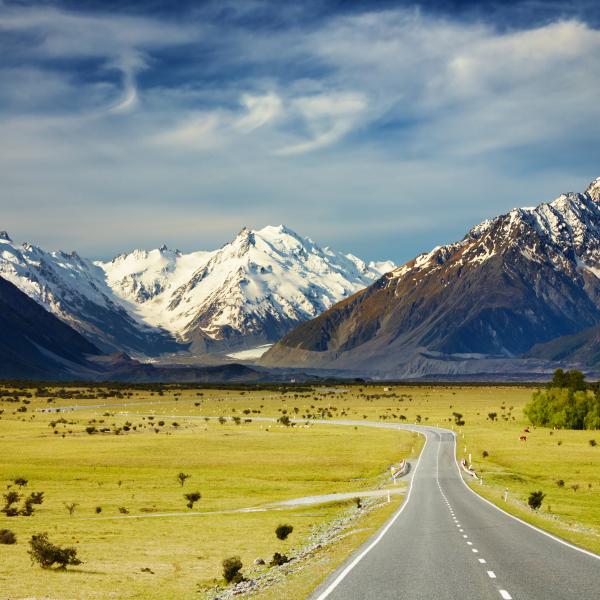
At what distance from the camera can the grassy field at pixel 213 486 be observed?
115 ft

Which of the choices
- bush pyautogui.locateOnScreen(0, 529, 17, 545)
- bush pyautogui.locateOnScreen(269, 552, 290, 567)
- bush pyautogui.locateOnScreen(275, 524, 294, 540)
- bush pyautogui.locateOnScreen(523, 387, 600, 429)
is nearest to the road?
bush pyautogui.locateOnScreen(269, 552, 290, 567)

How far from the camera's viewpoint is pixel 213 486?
74.2 m

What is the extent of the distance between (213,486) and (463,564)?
46.0m

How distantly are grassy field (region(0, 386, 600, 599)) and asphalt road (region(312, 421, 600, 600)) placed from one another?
1.53 meters

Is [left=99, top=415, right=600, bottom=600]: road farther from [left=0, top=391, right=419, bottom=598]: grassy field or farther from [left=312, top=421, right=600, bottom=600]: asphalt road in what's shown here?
[left=0, top=391, right=419, bottom=598]: grassy field

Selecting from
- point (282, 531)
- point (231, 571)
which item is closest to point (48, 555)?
point (231, 571)

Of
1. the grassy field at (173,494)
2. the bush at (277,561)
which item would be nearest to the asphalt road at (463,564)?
the grassy field at (173,494)

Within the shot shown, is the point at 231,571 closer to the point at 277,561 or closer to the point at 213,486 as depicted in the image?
the point at 277,561

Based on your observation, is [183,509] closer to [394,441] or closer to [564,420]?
[394,441]

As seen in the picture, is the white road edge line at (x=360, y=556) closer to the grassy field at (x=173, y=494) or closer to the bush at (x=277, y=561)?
the grassy field at (x=173, y=494)

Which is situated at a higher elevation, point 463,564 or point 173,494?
point 463,564

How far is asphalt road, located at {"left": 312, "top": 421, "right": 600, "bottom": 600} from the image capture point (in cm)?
2512

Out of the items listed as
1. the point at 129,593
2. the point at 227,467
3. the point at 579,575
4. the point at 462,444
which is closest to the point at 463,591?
the point at 579,575

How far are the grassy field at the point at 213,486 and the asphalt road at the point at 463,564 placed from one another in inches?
60.1
